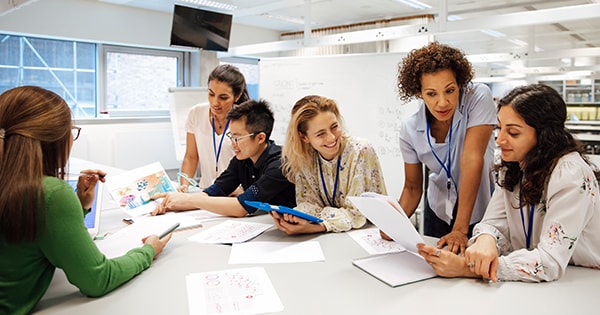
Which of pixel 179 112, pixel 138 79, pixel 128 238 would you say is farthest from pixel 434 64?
pixel 138 79

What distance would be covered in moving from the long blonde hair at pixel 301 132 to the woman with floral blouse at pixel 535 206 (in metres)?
0.67

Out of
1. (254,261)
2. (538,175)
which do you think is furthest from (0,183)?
(538,175)

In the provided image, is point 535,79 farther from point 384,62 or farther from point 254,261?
point 254,261

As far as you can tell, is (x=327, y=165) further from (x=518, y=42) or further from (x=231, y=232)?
(x=518, y=42)

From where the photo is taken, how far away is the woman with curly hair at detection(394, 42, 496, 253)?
163 cm

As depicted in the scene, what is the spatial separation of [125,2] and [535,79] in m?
6.36

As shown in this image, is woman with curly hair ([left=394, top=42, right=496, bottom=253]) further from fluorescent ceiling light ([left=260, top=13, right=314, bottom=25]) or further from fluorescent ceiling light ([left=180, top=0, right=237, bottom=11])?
fluorescent ceiling light ([left=260, top=13, right=314, bottom=25])

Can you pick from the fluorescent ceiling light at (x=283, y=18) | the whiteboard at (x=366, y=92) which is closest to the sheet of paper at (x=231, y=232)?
the whiteboard at (x=366, y=92)

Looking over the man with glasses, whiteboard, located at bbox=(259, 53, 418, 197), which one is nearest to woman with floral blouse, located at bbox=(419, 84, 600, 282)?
the man with glasses

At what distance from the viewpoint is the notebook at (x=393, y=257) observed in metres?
1.24

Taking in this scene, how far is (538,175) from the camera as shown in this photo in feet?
4.20

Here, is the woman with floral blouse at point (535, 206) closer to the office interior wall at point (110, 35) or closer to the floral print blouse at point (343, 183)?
the floral print blouse at point (343, 183)

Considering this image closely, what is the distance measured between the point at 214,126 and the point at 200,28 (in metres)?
2.26

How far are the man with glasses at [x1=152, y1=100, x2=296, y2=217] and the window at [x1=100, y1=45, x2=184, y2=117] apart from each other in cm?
396
